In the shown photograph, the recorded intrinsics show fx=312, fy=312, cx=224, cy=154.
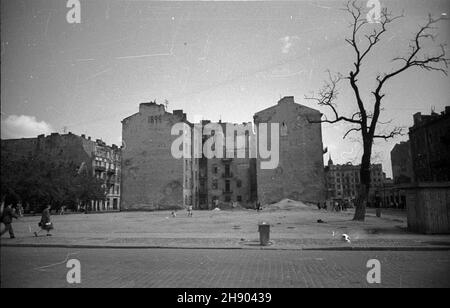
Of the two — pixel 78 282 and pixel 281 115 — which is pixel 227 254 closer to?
pixel 78 282

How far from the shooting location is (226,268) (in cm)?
770

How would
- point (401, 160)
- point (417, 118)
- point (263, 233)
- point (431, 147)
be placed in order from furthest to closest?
1. point (401, 160)
2. point (417, 118)
3. point (431, 147)
4. point (263, 233)

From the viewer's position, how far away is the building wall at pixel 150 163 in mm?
50906

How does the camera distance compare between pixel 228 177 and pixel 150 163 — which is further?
pixel 228 177

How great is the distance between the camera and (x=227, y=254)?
32.8 ft

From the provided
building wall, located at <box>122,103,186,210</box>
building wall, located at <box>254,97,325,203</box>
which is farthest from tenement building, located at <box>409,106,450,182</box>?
building wall, located at <box>122,103,186,210</box>

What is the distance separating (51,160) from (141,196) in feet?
47.3

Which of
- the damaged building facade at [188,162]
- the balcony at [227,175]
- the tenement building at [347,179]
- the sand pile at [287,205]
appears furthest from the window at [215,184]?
the tenement building at [347,179]

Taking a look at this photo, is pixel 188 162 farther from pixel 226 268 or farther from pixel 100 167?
pixel 226 268

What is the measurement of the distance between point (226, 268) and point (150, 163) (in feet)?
151

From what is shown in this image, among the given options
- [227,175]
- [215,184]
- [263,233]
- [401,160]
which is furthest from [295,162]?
[401,160]

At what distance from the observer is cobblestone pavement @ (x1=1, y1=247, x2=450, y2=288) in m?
6.32

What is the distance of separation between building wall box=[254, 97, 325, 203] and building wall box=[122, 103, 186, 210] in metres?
14.2

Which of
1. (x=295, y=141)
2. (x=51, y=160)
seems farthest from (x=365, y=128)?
(x=51, y=160)
